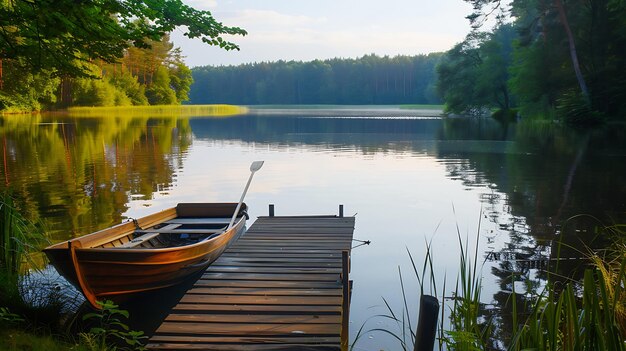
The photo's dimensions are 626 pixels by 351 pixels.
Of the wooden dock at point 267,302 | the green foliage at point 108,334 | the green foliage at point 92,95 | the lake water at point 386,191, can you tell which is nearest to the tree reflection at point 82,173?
the lake water at point 386,191

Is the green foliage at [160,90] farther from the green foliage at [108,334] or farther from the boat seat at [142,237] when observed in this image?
the green foliage at [108,334]

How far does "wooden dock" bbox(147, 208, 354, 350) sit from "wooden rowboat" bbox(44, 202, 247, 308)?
14.3 inches

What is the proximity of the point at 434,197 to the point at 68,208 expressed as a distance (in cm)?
876

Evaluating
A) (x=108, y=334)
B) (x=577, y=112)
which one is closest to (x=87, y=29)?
(x=108, y=334)

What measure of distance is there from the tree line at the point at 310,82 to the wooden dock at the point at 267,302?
478ft

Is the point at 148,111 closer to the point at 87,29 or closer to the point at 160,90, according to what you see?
the point at 160,90

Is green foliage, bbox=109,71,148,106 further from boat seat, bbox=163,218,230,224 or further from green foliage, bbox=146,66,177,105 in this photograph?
boat seat, bbox=163,218,230,224

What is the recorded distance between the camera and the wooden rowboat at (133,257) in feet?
21.6

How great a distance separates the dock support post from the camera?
129 inches

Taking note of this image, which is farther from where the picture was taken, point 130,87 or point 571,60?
point 130,87

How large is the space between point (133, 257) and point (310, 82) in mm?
160796

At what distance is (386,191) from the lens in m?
16.4

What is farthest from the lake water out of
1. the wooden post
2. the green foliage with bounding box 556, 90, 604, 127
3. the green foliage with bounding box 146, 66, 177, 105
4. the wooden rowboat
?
the green foliage with bounding box 146, 66, 177, 105

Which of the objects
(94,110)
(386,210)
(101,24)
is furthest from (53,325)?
(94,110)
